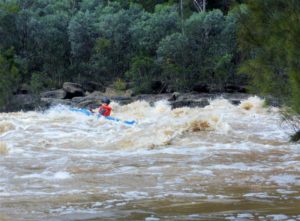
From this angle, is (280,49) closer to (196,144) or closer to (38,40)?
(196,144)

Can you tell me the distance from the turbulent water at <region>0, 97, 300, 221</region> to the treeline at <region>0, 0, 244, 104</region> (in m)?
19.5

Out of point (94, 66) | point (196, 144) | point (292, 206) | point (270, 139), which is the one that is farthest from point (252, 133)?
point (94, 66)

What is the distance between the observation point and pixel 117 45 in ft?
126

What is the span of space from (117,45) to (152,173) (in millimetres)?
30562

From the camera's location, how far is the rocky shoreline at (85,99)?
27656mm

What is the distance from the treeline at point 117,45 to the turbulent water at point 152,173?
64.0ft

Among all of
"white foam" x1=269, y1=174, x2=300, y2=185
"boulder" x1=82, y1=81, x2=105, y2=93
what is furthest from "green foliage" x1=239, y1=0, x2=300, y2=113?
"boulder" x1=82, y1=81, x2=105, y2=93

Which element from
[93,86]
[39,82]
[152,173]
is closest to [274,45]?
[152,173]

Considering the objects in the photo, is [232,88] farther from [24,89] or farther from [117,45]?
[24,89]

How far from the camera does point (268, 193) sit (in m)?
6.41

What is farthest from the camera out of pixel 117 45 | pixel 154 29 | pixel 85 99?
pixel 117 45

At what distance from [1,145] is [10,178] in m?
3.54

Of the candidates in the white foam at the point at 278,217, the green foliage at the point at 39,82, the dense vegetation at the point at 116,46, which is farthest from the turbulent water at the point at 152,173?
the dense vegetation at the point at 116,46

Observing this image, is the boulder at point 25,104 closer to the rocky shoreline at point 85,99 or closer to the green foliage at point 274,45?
the rocky shoreline at point 85,99
